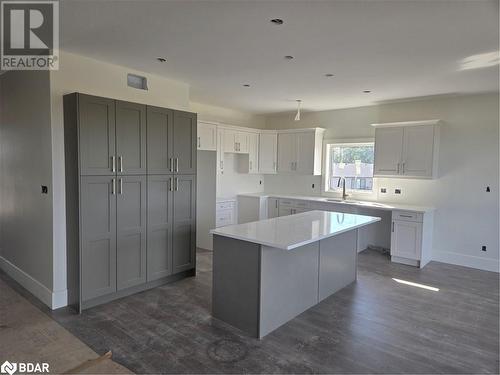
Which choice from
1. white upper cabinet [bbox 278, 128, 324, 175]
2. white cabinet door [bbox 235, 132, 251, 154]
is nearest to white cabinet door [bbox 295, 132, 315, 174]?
white upper cabinet [bbox 278, 128, 324, 175]

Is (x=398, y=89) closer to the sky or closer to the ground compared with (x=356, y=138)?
closer to the sky

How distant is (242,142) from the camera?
20.7 ft

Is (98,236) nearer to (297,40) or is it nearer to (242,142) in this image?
(297,40)

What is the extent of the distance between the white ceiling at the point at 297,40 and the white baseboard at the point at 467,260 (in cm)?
251

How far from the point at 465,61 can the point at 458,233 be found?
9.56 feet

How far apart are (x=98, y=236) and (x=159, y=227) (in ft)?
2.44

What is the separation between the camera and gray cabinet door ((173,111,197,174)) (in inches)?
161

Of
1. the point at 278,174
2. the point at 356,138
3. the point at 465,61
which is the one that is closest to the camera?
the point at 465,61

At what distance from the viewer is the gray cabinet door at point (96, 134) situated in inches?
126

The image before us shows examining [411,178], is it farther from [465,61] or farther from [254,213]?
[254,213]

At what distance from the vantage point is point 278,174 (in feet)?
23.7

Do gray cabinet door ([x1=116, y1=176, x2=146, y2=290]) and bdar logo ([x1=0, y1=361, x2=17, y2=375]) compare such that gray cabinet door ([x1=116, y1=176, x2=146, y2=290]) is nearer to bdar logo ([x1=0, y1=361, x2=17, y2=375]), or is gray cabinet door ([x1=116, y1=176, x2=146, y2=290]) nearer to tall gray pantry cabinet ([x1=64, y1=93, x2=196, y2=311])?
tall gray pantry cabinet ([x1=64, y1=93, x2=196, y2=311])

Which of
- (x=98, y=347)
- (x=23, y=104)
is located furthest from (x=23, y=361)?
(x=23, y=104)

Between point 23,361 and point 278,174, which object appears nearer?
point 23,361
